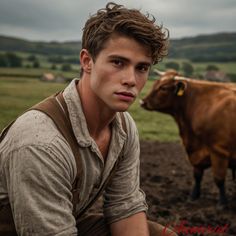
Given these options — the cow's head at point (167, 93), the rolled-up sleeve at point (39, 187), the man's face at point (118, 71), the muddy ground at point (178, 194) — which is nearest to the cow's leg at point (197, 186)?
the muddy ground at point (178, 194)

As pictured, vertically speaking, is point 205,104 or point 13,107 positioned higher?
point 205,104

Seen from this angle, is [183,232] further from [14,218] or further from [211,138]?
[14,218]

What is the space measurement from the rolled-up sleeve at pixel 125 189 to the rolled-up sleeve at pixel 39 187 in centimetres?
75

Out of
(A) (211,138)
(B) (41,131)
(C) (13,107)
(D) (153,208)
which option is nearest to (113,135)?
(B) (41,131)

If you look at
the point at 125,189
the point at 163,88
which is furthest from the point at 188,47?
the point at 125,189

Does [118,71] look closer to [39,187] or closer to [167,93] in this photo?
[39,187]

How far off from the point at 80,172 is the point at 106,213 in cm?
74

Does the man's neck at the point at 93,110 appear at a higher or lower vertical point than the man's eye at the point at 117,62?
lower

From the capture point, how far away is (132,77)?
2695 millimetres

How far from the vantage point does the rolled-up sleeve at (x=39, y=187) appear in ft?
7.77

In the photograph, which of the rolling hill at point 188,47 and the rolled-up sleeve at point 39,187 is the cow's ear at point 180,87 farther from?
the rolling hill at point 188,47

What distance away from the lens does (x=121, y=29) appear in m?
2.68

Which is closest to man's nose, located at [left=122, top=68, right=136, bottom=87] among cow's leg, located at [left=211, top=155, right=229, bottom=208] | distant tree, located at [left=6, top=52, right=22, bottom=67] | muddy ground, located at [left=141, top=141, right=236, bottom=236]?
muddy ground, located at [left=141, top=141, right=236, bottom=236]

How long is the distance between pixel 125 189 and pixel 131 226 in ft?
0.83
